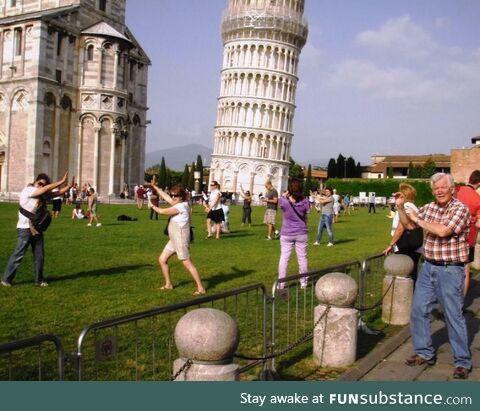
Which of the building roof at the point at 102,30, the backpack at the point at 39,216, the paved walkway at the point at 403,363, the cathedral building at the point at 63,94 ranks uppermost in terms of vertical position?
the building roof at the point at 102,30

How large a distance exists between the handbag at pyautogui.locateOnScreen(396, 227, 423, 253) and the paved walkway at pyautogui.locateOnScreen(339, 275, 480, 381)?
4.85 feet

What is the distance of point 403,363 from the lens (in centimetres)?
658

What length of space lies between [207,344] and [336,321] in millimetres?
2668

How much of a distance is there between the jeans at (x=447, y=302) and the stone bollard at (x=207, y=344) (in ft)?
9.35

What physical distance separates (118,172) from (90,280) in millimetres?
39922

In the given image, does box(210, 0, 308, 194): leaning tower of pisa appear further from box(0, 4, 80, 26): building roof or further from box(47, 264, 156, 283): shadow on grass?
box(47, 264, 156, 283): shadow on grass

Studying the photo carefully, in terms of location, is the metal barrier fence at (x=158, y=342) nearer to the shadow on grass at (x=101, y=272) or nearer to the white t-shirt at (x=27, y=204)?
the white t-shirt at (x=27, y=204)

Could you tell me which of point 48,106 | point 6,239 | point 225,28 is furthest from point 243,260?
point 225,28

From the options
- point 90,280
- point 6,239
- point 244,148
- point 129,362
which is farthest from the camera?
point 244,148

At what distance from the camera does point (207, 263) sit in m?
13.9

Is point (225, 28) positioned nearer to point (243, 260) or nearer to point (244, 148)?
point (244, 148)

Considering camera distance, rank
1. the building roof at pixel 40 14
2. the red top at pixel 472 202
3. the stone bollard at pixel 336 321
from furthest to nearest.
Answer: the building roof at pixel 40 14
the red top at pixel 472 202
the stone bollard at pixel 336 321

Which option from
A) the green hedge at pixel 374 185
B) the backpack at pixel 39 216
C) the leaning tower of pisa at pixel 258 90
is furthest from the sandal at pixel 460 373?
the leaning tower of pisa at pixel 258 90

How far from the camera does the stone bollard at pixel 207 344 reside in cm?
421
